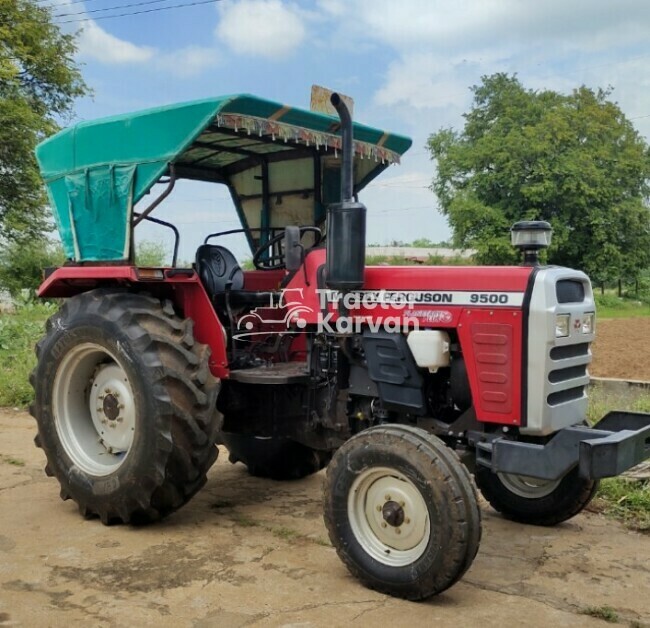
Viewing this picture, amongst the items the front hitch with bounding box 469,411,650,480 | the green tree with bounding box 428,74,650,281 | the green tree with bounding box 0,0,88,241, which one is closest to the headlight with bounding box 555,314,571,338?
the front hitch with bounding box 469,411,650,480

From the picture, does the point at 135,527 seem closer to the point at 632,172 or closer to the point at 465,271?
the point at 465,271

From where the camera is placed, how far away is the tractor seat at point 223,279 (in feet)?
16.9

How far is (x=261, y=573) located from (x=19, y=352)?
7.84m

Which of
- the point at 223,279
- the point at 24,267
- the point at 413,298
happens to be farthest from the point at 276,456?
the point at 24,267

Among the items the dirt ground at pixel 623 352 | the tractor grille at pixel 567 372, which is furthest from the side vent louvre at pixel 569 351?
the dirt ground at pixel 623 352

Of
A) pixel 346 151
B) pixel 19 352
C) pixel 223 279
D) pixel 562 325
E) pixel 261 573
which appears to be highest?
pixel 346 151

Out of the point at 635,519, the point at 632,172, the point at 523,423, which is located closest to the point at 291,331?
the point at 523,423

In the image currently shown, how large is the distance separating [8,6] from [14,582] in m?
21.5

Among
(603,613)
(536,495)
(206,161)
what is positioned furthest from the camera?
(206,161)

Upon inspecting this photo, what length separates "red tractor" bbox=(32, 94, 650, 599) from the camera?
3.63 metres

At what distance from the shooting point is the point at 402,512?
11.9 ft

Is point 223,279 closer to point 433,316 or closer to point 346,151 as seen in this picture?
point 346,151

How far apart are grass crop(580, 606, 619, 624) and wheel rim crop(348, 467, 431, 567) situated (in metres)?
0.80

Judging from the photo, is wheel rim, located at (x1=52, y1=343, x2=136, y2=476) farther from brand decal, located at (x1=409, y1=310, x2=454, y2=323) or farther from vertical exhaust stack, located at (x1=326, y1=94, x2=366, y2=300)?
brand decal, located at (x1=409, y1=310, x2=454, y2=323)
